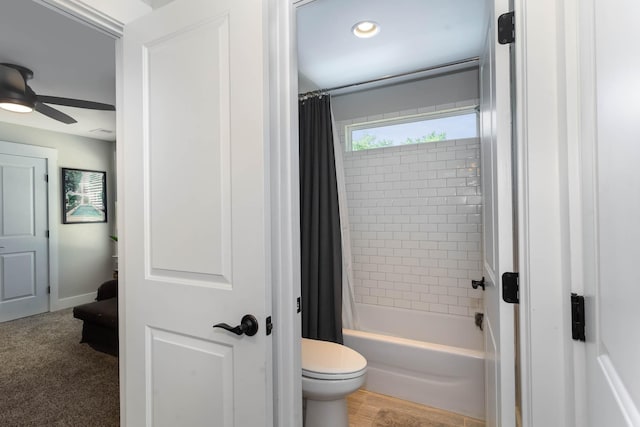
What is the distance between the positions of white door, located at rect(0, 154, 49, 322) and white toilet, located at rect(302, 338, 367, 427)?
4063mm

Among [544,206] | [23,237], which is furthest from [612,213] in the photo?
[23,237]

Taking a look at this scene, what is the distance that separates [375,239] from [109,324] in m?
2.45

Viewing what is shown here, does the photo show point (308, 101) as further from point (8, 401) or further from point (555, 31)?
point (8, 401)

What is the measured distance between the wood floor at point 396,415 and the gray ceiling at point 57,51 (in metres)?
2.86

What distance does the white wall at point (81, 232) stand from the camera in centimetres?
406

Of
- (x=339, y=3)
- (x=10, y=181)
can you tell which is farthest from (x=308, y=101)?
(x=10, y=181)

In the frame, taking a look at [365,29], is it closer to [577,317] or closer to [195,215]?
[195,215]

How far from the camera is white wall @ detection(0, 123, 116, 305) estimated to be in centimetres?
406

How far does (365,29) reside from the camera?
1994 mm

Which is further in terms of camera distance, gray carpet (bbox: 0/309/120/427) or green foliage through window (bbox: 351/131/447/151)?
green foliage through window (bbox: 351/131/447/151)

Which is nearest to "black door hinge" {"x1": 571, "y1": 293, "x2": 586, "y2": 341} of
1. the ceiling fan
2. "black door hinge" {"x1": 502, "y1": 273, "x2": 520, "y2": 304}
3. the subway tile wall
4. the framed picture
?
"black door hinge" {"x1": 502, "y1": 273, "x2": 520, "y2": 304}

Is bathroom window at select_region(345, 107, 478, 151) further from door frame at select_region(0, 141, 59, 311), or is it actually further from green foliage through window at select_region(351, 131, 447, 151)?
door frame at select_region(0, 141, 59, 311)

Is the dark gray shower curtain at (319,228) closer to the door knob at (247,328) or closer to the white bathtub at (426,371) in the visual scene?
the white bathtub at (426,371)

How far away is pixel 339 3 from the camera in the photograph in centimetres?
174
